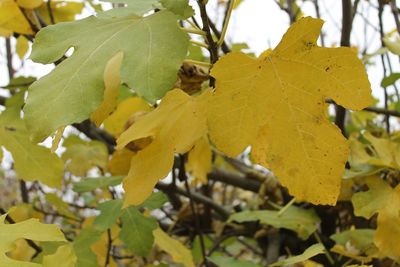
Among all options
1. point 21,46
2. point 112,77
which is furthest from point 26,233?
point 21,46

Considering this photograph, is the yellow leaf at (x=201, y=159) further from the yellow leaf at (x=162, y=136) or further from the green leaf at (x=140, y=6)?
the green leaf at (x=140, y=6)

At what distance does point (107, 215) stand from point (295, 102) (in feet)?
1.84

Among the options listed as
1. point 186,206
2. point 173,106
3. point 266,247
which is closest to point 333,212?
point 266,247

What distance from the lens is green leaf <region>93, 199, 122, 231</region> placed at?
3.77 feet

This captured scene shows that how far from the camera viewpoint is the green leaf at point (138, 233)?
115 cm

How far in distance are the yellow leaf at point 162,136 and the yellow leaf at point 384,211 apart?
0.36 metres

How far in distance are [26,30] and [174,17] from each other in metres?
0.66

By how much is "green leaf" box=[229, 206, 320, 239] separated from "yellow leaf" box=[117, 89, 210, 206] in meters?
0.52

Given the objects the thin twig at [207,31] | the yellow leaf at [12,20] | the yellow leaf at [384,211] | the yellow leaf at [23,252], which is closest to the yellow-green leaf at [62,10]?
the yellow leaf at [12,20]

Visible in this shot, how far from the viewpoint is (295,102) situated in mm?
784

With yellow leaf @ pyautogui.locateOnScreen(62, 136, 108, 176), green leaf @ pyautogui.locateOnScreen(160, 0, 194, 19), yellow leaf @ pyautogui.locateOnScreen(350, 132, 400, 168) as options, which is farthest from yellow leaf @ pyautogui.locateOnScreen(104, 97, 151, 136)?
green leaf @ pyautogui.locateOnScreen(160, 0, 194, 19)

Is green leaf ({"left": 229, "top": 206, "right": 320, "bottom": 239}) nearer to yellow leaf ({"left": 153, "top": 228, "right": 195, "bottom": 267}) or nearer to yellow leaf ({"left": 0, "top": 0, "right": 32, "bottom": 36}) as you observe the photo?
yellow leaf ({"left": 153, "top": 228, "right": 195, "bottom": 267})

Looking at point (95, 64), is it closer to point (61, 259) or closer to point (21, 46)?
point (61, 259)

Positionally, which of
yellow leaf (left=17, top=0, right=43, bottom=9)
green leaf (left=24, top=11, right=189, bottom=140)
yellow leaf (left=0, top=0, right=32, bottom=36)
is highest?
green leaf (left=24, top=11, right=189, bottom=140)
